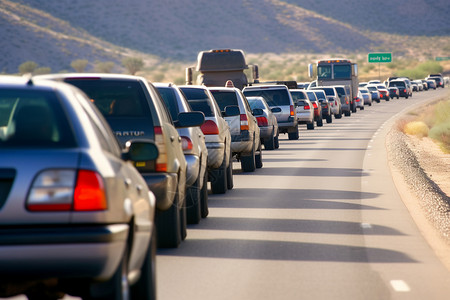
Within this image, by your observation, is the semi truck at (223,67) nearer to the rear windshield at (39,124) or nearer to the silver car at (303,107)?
the silver car at (303,107)

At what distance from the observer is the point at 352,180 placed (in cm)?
1920

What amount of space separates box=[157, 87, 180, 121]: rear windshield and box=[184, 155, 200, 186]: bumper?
0.82 m

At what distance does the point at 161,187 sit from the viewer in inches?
372

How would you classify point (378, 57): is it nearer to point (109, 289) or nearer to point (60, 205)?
point (109, 289)

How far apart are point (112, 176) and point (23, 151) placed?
0.51 metres

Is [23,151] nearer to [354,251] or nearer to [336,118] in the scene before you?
[354,251]

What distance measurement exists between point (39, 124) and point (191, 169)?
20.1ft

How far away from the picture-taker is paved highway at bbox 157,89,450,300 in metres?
8.47

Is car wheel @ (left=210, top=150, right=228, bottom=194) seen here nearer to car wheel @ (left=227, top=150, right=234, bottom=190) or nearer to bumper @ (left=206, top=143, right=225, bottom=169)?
car wheel @ (left=227, top=150, right=234, bottom=190)

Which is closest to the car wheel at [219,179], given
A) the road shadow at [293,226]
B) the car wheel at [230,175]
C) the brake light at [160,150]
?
the car wheel at [230,175]

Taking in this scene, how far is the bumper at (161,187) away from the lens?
9.43 m

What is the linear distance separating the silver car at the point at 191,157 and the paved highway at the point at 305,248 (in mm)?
271

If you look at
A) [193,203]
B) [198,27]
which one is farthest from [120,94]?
[198,27]

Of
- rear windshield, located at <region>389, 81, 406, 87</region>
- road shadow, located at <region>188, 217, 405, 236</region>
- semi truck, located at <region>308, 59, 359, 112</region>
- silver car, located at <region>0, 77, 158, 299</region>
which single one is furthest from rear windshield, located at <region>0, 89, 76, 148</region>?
rear windshield, located at <region>389, 81, 406, 87</region>
